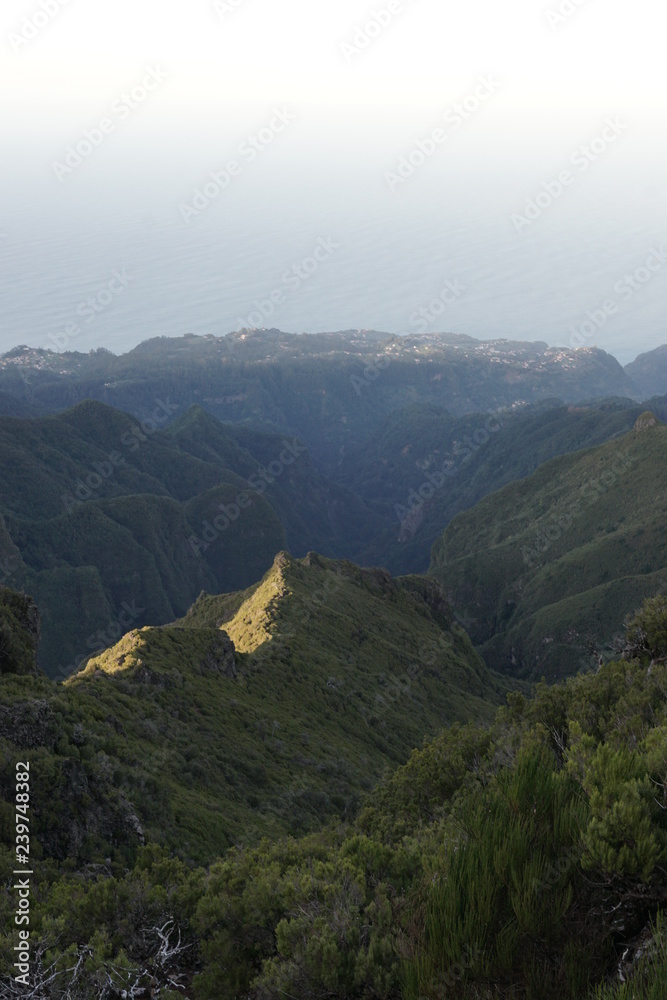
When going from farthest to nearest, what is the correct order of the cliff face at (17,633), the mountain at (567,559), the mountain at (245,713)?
the mountain at (567,559), the cliff face at (17,633), the mountain at (245,713)

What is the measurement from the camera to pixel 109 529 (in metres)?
136

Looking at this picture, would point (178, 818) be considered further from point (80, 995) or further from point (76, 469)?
point (76, 469)

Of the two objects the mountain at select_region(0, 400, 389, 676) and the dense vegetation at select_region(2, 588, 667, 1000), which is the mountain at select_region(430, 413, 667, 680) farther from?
the dense vegetation at select_region(2, 588, 667, 1000)

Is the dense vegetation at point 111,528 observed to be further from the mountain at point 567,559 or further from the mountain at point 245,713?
the mountain at point 245,713

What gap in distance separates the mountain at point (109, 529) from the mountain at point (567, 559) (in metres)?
48.9

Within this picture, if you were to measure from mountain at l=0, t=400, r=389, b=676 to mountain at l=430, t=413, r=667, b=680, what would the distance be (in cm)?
4890

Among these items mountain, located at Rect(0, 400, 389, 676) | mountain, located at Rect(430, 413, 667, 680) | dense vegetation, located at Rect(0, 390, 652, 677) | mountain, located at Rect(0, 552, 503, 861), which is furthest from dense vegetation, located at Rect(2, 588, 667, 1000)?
mountain, located at Rect(0, 400, 389, 676)

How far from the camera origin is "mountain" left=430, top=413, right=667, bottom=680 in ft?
310

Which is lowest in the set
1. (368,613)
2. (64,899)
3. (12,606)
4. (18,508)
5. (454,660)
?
(454,660)

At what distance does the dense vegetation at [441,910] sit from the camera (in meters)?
7.14

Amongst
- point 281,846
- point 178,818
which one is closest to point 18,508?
point 178,818

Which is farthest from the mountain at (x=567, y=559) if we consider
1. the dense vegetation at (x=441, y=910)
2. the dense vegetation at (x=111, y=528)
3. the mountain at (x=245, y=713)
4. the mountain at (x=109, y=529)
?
the dense vegetation at (x=441, y=910)

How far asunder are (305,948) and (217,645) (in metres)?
34.1

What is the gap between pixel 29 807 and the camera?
20.5 metres
